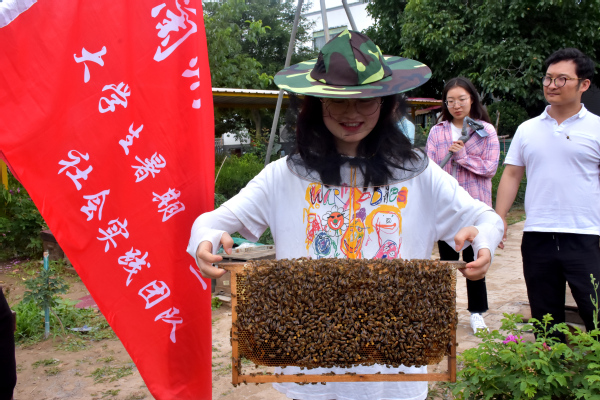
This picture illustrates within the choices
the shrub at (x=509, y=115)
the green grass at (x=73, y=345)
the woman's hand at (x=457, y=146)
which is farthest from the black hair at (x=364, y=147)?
the shrub at (x=509, y=115)

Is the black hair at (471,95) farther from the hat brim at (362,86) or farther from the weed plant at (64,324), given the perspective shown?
the weed plant at (64,324)

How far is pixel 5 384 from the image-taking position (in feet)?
9.48

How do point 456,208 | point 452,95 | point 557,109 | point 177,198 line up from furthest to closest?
point 452,95 < point 557,109 < point 177,198 < point 456,208

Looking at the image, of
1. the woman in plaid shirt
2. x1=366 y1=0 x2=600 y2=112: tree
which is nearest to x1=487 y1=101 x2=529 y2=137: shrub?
x1=366 y1=0 x2=600 y2=112: tree

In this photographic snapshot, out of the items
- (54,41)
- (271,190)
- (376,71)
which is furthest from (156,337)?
(376,71)

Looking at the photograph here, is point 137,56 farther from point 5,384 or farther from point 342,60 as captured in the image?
point 5,384

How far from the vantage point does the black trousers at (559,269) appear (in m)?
3.74

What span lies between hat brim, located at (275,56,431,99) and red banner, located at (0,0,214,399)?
68 cm

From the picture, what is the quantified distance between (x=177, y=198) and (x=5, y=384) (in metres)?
1.40

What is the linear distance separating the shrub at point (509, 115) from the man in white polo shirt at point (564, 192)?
13.7 m

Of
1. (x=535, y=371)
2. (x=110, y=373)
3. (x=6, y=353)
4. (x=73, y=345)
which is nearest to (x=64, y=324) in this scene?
(x=73, y=345)

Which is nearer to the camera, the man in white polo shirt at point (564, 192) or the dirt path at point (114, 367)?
the man in white polo shirt at point (564, 192)

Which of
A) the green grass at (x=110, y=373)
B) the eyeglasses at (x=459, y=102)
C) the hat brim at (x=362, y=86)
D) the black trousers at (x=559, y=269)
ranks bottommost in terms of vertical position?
the green grass at (x=110, y=373)

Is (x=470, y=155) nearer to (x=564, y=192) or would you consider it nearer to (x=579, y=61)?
(x=564, y=192)
